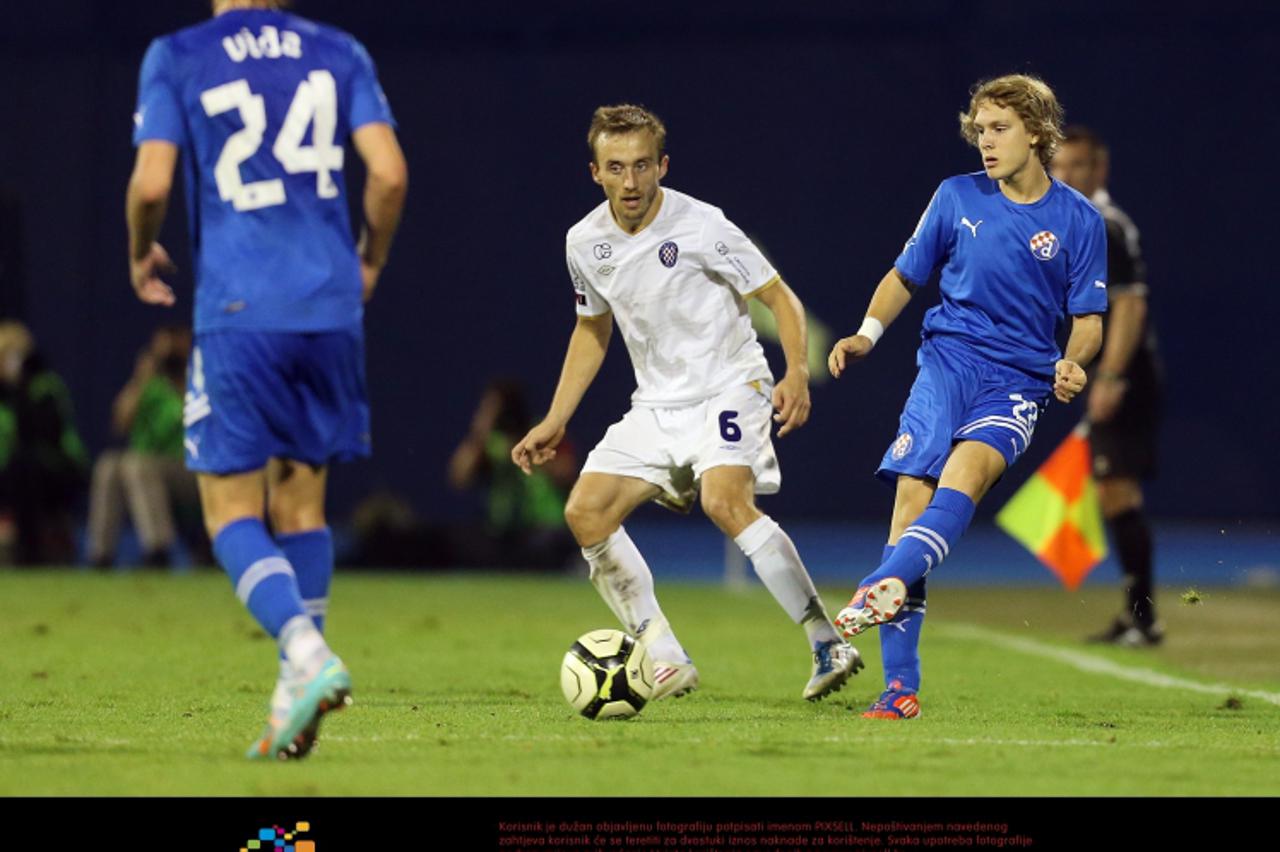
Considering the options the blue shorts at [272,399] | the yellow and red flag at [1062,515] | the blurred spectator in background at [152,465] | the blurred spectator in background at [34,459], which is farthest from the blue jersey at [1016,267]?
the blurred spectator in background at [34,459]

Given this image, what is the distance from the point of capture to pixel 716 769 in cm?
517

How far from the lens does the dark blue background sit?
23672 millimetres

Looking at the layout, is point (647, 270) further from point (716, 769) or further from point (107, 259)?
point (107, 259)

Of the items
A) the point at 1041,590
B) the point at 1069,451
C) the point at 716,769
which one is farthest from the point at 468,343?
the point at 716,769

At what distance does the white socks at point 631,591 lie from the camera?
7.07 meters

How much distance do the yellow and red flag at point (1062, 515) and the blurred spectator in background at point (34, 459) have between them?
330 inches

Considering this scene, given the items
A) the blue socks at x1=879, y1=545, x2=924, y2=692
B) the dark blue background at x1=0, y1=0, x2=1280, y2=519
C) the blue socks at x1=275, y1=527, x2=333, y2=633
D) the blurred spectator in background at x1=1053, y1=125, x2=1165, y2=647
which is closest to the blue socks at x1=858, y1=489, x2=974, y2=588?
the blue socks at x1=879, y1=545, x2=924, y2=692

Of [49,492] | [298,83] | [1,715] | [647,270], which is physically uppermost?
[298,83]

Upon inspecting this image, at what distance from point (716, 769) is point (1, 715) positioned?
103 inches

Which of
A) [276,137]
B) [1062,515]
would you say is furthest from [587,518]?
[1062,515]

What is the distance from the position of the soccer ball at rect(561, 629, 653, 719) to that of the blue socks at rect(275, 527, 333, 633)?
3.47ft

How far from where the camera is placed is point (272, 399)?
18.0 ft

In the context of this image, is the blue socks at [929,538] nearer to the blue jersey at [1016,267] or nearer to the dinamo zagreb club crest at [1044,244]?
the blue jersey at [1016,267]

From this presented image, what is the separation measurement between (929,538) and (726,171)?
18.0 meters
